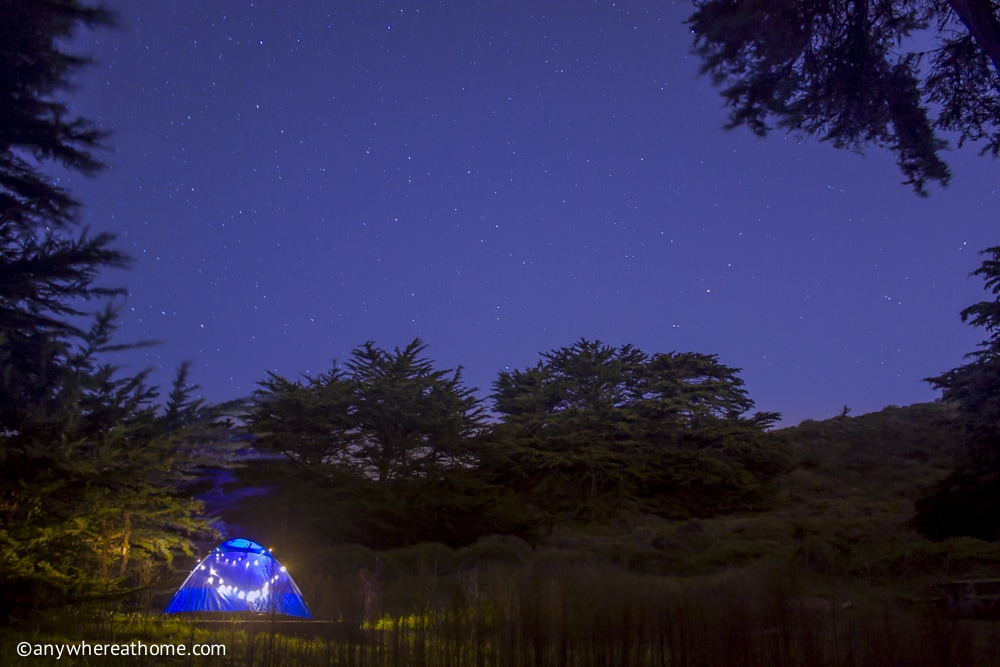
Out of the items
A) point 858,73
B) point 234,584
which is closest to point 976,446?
point 858,73

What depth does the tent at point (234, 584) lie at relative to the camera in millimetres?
8961

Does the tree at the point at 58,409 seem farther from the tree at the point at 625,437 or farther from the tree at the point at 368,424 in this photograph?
the tree at the point at 625,437

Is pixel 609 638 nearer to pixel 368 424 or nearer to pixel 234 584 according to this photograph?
pixel 234 584

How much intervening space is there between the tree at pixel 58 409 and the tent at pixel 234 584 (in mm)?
868

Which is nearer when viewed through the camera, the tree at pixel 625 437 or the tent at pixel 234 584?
the tent at pixel 234 584

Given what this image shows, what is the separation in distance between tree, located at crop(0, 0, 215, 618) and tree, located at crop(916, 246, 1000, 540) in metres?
14.4

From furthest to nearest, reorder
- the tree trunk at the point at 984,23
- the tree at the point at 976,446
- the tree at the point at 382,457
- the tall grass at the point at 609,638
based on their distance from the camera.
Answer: the tree at the point at 382,457 → the tree at the point at 976,446 → the tree trunk at the point at 984,23 → the tall grass at the point at 609,638

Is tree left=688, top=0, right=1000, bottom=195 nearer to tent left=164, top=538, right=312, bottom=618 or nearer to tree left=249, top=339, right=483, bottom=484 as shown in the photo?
tent left=164, top=538, right=312, bottom=618

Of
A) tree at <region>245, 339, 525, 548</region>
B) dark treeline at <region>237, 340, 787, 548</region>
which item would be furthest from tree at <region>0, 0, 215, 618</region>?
tree at <region>245, 339, 525, 548</region>

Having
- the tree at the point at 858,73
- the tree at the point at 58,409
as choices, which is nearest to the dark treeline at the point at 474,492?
the tree at the point at 58,409

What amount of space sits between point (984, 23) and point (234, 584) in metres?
11.6

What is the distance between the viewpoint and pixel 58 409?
639 centimetres

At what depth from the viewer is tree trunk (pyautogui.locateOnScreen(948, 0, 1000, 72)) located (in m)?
7.25

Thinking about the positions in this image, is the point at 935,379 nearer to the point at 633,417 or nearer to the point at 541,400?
the point at 633,417
